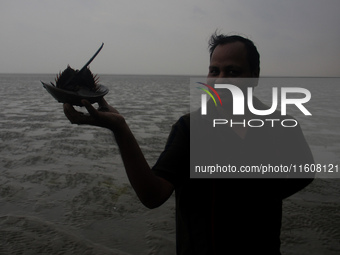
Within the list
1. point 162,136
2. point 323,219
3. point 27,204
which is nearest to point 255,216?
point 323,219

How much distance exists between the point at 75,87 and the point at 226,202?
37.1 inches

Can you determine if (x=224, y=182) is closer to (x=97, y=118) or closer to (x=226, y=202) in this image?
(x=226, y=202)

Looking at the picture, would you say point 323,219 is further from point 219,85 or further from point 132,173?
point 132,173

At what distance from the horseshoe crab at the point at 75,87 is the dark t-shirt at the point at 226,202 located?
0.47 meters

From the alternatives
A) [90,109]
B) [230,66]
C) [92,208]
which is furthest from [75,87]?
[92,208]

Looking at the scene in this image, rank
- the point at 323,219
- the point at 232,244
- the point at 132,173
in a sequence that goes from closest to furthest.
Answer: the point at 132,173
the point at 232,244
the point at 323,219

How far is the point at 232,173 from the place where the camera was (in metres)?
1.60

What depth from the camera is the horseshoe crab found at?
1430mm

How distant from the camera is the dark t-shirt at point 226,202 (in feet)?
5.04

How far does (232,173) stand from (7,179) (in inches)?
224

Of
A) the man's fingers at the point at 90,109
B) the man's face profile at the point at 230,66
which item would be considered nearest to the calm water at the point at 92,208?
the man's face profile at the point at 230,66

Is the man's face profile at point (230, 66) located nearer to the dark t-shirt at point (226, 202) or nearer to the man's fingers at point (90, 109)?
the dark t-shirt at point (226, 202)

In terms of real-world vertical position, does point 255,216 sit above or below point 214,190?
below

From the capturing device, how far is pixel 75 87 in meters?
1.48
